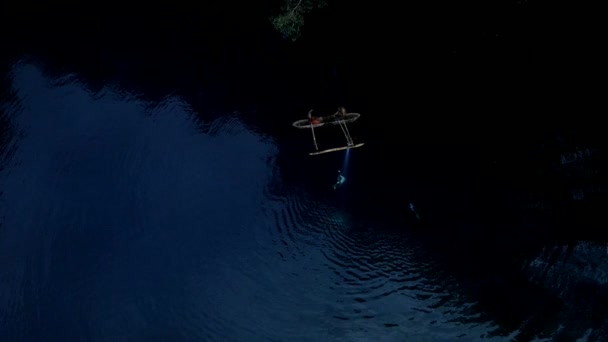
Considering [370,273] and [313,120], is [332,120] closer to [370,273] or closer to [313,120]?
[313,120]

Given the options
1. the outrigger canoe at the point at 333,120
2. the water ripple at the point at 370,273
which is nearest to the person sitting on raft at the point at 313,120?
the outrigger canoe at the point at 333,120

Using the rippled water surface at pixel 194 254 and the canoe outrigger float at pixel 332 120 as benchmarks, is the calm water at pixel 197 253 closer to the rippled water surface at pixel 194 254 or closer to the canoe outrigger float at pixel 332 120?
the rippled water surface at pixel 194 254

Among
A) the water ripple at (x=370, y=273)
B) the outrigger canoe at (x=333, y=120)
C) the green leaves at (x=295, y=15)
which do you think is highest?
the green leaves at (x=295, y=15)

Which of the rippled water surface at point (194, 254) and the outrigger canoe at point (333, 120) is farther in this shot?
the outrigger canoe at point (333, 120)

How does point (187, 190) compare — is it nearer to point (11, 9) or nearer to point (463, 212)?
point (463, 212)

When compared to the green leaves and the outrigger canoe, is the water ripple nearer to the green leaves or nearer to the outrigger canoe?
the outrigger canoe

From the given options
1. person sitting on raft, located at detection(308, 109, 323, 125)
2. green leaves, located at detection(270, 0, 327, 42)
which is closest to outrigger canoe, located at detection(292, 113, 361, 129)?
person sitting on raft, located at detection(308, 109, 323, 125)

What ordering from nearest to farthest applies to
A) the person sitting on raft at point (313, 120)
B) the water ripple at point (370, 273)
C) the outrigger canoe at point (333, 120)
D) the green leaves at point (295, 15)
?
the water ripple at point (370, 273), the person sitting on raft at point (313, 120), the outrigger canoe at point (333, 120), the green leaves at point (295, 15)
